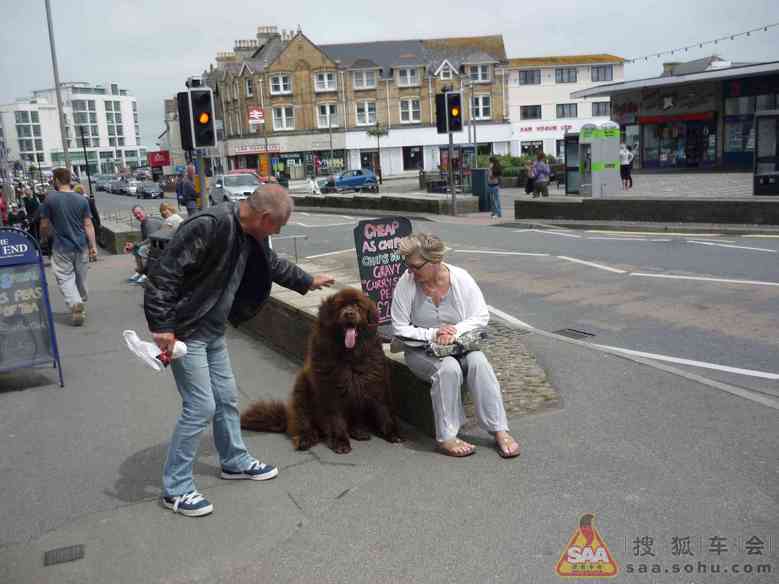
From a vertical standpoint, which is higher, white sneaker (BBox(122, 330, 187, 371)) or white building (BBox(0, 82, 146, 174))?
white building (BBox(0, 82, 146, 174))

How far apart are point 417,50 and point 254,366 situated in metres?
69.5

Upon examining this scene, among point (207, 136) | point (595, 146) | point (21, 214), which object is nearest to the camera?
point (207, 136)

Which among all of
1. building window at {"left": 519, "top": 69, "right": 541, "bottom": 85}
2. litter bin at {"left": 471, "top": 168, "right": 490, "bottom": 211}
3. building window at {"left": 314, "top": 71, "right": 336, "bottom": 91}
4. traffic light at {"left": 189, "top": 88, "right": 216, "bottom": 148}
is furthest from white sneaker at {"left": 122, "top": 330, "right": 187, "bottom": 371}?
building window at {"left": 519, "top": 69, "right": 541, "bottom": 85}

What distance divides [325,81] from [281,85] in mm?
3988

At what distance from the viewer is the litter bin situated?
2541 centimetres

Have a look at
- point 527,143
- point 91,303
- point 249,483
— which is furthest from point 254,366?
point 527,143

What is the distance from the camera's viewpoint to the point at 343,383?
5.00 metres

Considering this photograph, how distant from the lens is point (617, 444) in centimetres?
496

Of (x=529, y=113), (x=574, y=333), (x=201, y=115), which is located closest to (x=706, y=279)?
(x=574, y=333)

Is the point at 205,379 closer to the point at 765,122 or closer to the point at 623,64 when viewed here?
the point at 765,122

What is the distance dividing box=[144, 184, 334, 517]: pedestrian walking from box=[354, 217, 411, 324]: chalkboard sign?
1809mm

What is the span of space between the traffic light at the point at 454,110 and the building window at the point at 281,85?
48071 mm

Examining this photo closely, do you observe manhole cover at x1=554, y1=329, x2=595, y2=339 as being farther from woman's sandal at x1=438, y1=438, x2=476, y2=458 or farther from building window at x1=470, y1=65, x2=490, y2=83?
building window at x1=470, y1=65, x2=490, y2=83

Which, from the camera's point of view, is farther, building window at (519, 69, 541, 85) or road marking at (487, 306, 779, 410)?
building window at (519, 69, 541, 85)
